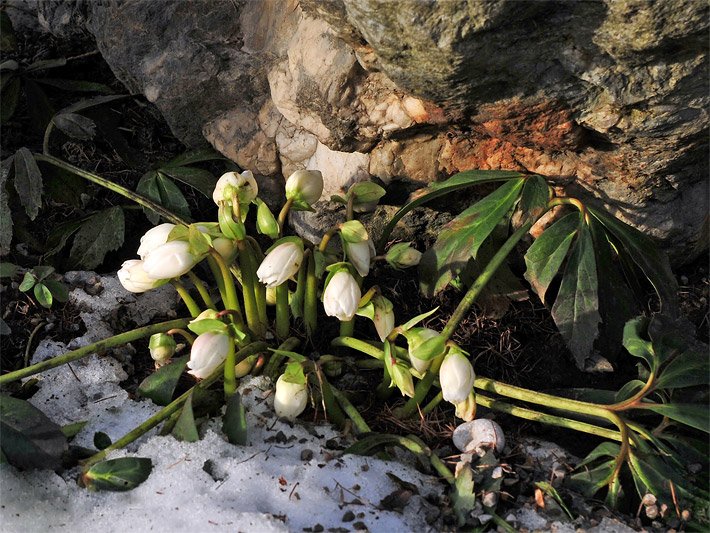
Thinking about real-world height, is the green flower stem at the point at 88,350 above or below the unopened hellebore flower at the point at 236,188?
below

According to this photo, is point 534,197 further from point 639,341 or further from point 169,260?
point 169,260

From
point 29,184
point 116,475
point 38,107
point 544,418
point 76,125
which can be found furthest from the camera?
point 38,107

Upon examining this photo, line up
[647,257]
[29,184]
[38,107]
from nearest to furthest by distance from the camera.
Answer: [647,257] < [29,184] < [38,107]

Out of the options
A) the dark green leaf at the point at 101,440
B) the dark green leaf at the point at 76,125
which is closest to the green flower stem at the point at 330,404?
the dark green leaf at the point at 101,440

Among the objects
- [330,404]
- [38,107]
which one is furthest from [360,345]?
[38,107]

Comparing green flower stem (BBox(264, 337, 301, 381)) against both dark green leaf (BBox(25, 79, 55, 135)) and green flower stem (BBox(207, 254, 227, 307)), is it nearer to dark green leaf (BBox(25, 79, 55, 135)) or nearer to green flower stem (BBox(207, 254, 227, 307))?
green flower stem (BBox(207, 254, 227, 307))

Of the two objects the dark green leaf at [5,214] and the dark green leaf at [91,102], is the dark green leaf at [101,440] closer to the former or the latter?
the dark green leaf at [5,214]

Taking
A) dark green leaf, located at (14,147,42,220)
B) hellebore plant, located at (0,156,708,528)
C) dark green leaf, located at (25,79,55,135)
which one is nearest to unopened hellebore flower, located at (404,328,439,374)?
hellebore plant, located at (0,156,708,528)
